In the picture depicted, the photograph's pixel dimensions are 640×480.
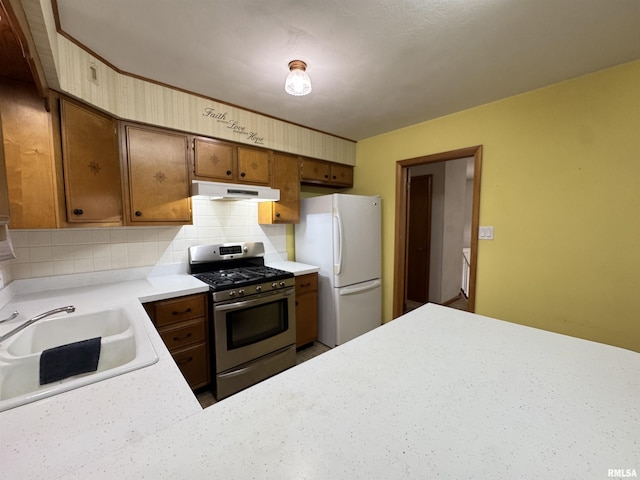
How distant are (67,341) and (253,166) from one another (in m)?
1.77

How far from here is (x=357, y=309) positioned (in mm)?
2850

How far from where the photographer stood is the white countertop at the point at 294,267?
2.57 meters

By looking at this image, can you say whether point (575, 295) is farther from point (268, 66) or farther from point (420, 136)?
point (268, 66)

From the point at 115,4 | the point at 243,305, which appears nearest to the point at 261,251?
the point at 243,305

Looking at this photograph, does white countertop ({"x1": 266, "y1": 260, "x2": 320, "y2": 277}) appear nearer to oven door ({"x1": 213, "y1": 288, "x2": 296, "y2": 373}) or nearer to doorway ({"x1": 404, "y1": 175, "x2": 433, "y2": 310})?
oven door ({"x1": 213, "y1": 288, "x2": 296, "y2": 373})

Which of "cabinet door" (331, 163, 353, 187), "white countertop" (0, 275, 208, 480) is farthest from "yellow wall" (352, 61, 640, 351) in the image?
"white countertop" (0, 275, 208, 480)

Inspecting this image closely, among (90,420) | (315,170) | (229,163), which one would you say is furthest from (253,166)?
(90,420)

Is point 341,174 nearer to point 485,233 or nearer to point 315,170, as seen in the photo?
point 315,170

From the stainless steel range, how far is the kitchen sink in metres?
0.67

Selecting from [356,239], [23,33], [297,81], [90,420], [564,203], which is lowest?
[90,420]

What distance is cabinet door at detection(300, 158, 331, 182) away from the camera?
2.86m

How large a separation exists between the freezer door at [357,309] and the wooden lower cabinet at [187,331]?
1254mm

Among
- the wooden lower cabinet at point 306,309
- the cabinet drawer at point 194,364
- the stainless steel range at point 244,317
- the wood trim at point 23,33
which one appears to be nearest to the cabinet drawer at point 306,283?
the wooden lower cabinet at point 306,309

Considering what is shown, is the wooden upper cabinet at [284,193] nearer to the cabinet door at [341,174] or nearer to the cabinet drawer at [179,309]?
the cabinet door at [341,174]
